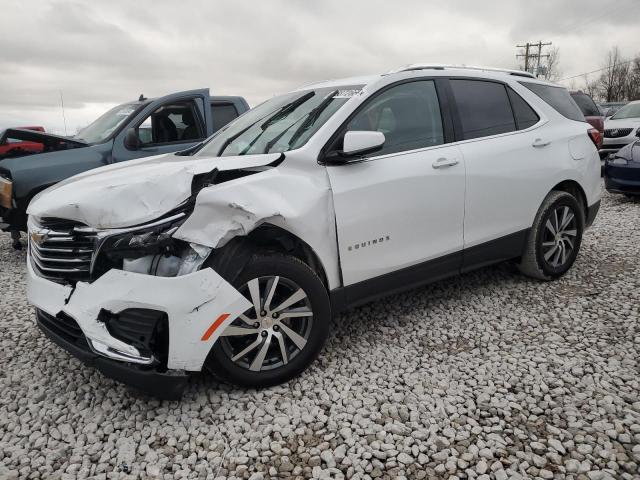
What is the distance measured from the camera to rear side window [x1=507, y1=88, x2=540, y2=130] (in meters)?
3.89

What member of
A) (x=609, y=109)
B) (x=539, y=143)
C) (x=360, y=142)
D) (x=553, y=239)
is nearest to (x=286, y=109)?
(x=360, y=142)

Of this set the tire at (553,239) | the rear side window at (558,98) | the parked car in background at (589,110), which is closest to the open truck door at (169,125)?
the rear side window at (558,98)

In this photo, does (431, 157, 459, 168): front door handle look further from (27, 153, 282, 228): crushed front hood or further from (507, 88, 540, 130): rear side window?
(27, 153, 282, 228): crushed front hood

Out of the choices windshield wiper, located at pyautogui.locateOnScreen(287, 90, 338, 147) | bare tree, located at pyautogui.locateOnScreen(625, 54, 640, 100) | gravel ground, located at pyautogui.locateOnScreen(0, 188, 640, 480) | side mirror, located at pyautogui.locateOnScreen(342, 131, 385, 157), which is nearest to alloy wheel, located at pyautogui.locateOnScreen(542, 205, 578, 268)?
gravel ground, located at pyautogui.locateOnScreen(0, 188, 640, 480)

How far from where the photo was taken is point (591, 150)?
428 cm

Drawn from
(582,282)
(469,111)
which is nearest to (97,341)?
(469,111)

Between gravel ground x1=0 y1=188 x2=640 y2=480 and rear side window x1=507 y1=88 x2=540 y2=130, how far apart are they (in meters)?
1.50

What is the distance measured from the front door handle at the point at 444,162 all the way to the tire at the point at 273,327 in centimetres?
119

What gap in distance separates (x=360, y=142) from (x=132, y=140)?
3821 millimetres

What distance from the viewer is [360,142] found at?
9.00 feet

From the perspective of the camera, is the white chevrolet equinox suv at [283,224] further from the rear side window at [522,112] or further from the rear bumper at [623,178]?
the rear bumper at [623,178]

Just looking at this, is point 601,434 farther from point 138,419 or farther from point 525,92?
point 525,92

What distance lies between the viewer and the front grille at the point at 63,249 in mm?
2506

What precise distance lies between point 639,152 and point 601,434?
21.8 ft
